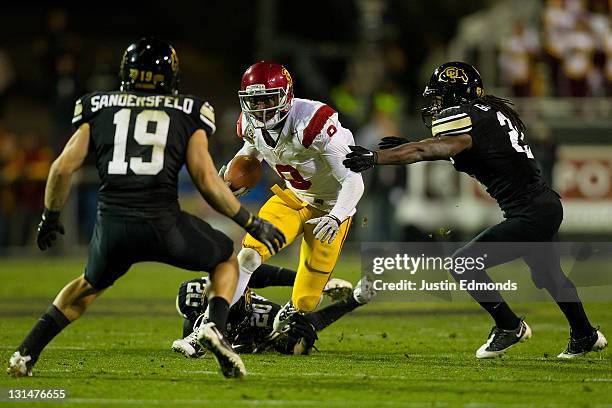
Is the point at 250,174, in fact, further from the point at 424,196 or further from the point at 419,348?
the point at 424,196

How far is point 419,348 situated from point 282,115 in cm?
166

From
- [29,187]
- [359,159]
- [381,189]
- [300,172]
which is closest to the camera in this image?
[359,159]

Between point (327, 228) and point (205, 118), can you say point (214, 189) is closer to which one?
point (205, 118)

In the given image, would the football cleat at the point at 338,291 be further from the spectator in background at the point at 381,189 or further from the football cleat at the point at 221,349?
the spectator in background at the point at 381,189

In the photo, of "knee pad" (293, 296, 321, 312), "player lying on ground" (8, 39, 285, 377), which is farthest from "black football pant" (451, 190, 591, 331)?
"player lying on ground" (8, 39, 285, 377)

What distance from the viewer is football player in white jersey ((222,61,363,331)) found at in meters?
6.57

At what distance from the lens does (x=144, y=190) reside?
18.2ft

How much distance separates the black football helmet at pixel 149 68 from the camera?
5.68 m

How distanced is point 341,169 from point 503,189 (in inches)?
35.9

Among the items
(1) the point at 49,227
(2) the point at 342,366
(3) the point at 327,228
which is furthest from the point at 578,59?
(1) the point at 49,227

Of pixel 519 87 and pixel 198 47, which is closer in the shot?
pixel 519 87

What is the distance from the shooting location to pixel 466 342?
24.5 feet

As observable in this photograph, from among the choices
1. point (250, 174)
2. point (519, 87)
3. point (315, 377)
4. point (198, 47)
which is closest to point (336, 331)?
point (250, 174)

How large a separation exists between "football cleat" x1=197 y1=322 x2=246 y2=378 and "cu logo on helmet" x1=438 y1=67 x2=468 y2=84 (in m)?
2.06
